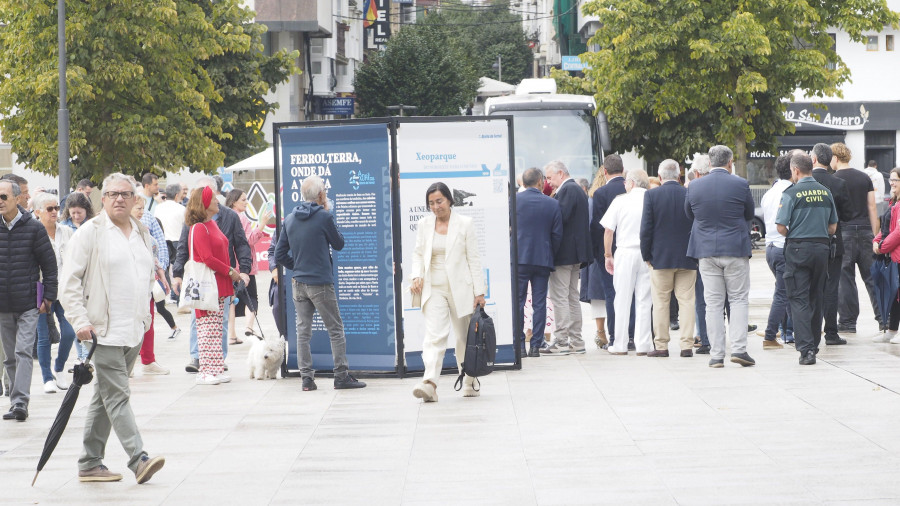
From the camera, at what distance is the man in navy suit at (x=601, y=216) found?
543 inches

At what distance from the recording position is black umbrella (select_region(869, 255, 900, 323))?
1332 cm

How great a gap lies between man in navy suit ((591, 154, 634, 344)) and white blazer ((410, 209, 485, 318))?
371 cm

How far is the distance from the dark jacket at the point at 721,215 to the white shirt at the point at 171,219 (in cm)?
856

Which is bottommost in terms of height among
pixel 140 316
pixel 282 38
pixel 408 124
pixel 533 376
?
pixel 533 376

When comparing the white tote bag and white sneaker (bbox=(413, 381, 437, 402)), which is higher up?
the white tote bag

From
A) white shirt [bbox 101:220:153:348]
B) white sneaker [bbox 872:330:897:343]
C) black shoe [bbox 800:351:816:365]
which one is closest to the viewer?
white shirt [bbox 101:220:153:348]

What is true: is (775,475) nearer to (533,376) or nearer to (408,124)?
(533,376)

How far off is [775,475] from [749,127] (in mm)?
27181

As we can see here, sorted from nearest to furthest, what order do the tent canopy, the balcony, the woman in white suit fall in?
the woman in white suit, the tent canopy, the balcony

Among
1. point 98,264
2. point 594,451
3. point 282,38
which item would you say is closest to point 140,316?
point 98,264

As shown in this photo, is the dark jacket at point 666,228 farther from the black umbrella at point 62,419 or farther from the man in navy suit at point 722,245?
the black umbrella at point 62,419

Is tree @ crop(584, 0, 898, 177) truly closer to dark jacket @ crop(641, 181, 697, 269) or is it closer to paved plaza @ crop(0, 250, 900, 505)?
dark jacket @ crop(641, 181, 697, 269)

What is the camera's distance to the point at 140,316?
24.9 ft

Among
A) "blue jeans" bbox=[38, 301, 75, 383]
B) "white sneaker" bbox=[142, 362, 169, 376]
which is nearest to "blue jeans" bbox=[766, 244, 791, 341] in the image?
"white sneaker" bbox=[142, 362, 169, 376]
